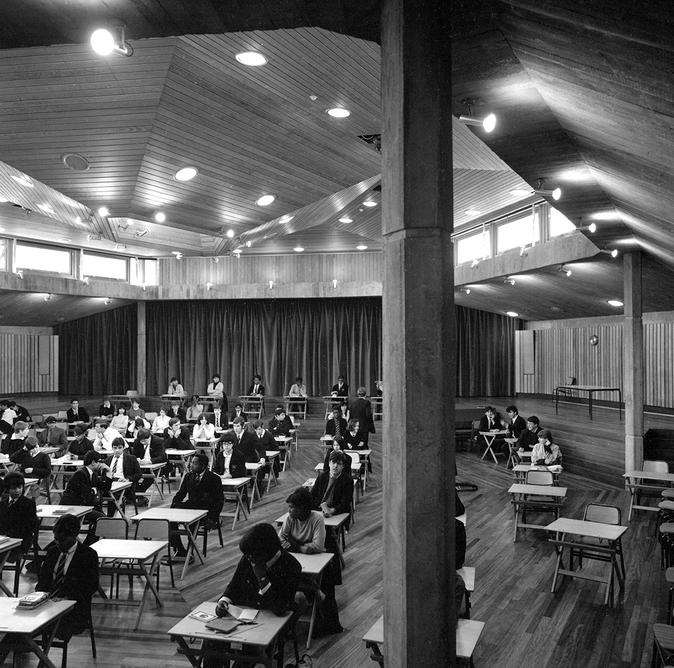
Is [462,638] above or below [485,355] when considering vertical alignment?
below

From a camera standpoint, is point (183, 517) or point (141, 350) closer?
point (183, 517)

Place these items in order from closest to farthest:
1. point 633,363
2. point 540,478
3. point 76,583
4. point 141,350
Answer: point 76,583 < point 540,478 < point 633,363 < point 141,350

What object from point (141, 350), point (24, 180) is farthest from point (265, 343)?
point (24, 180)

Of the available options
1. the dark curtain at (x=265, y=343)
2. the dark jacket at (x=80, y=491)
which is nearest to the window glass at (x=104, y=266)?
the dark curtain at (x=265, y=343)

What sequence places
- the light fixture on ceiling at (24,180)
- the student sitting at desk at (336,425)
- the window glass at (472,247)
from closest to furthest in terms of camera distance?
1. the light fixture on ceiling at (24,180)
2. the student sitting at desk at (336,425)
3. the window glass at (472,247)

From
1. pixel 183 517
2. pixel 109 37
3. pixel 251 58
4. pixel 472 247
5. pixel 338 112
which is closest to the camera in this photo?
pixel 109 37

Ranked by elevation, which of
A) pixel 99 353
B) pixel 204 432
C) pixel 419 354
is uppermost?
pixel 99 353

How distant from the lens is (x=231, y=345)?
2198cm

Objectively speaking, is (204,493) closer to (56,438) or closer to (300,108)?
(300,108)

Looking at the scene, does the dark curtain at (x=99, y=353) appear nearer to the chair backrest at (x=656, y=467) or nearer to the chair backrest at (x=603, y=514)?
the chair backrest at (x=656, y=467)

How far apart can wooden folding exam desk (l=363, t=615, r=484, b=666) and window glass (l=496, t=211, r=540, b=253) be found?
31.8 feet

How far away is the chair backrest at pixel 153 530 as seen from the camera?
634cm

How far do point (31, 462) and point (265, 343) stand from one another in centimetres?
1268

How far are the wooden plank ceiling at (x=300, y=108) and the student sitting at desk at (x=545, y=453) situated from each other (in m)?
3.32
